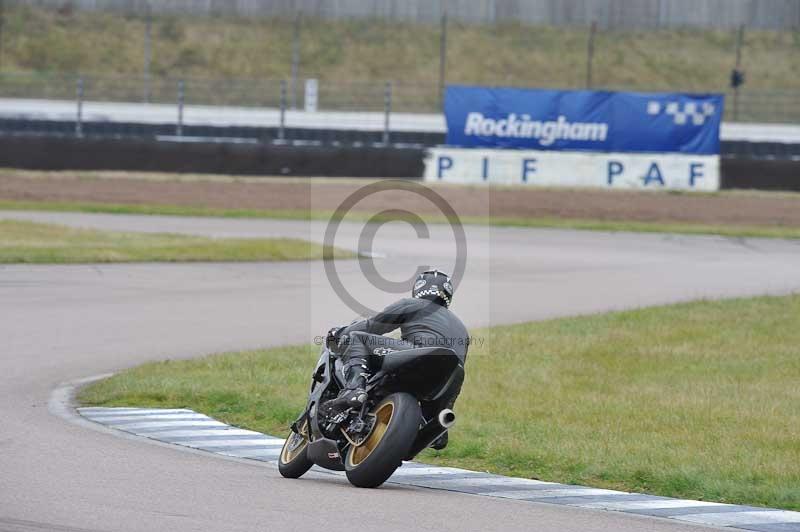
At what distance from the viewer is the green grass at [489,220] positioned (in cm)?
3225

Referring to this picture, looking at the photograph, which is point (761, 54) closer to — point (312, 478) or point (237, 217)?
point (237, 217)

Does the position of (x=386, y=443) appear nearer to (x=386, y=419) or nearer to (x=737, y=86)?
(x=386, y=419)

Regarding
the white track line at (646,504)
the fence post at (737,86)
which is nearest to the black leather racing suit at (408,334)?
the white track line at (646,504)

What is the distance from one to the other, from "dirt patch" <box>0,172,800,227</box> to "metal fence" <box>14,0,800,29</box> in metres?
15.4

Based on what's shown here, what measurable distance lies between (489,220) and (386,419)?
25450mm

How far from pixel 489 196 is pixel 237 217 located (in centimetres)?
652

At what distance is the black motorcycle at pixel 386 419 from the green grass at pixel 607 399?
1.24m

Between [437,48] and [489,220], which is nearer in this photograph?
[489,220]

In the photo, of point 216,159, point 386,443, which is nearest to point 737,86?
point 216,159

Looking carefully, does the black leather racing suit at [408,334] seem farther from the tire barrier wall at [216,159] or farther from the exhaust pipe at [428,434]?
the tire barrier wall at [216,159]

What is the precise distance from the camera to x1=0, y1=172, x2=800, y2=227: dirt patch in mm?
33906

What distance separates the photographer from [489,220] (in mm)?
33312

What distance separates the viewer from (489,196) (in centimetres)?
3503

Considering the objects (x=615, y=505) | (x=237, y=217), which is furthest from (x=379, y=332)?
(x=237, y=217)
